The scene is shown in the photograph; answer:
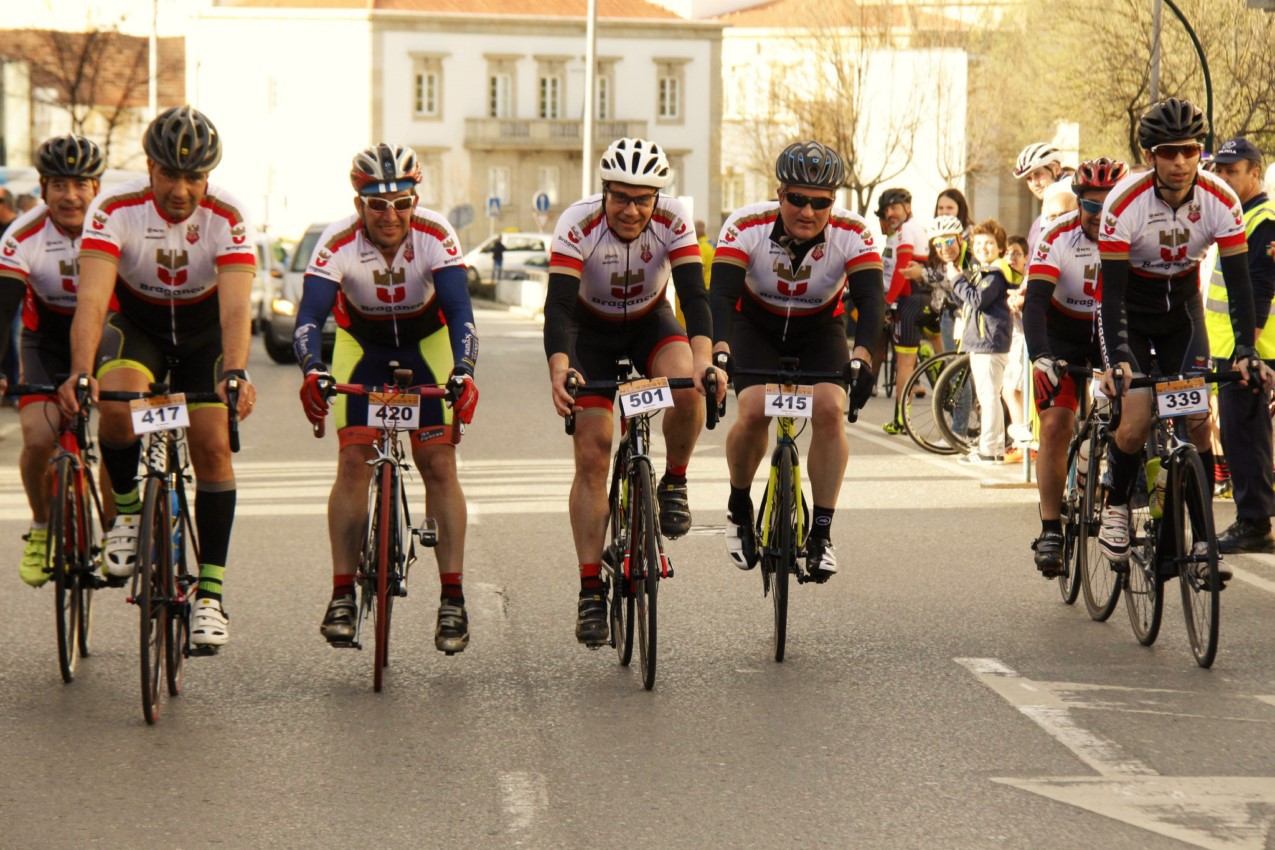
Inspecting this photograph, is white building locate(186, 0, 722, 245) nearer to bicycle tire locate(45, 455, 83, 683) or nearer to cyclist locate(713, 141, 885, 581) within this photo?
cyclist locate(713, 141, 885, 581)

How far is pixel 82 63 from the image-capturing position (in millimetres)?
48250

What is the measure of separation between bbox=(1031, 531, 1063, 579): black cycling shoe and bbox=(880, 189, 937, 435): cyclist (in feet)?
26.8

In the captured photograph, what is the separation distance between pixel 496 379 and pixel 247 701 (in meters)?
18.0

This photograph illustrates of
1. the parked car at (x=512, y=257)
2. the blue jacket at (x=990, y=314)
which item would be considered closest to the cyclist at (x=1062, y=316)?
the blue jacket at (x=990, y=314)

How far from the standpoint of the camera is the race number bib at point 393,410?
7430 millimetres

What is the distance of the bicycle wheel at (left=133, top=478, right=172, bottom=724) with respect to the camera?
6.79 m

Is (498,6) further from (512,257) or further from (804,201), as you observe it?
(804,201)

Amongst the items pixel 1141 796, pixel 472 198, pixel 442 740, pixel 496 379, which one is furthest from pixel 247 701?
pixel 472 198

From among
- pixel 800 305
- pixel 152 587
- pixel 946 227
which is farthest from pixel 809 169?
pixel 946 227

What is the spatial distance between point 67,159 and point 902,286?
1008cm

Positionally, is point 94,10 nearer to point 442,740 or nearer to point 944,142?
point 944,142

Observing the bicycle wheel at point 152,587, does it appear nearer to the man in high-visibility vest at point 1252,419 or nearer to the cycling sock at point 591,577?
the cycling sock at point 591,577

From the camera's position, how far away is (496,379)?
991 inches

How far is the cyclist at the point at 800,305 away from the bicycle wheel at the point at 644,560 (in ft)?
2.49
